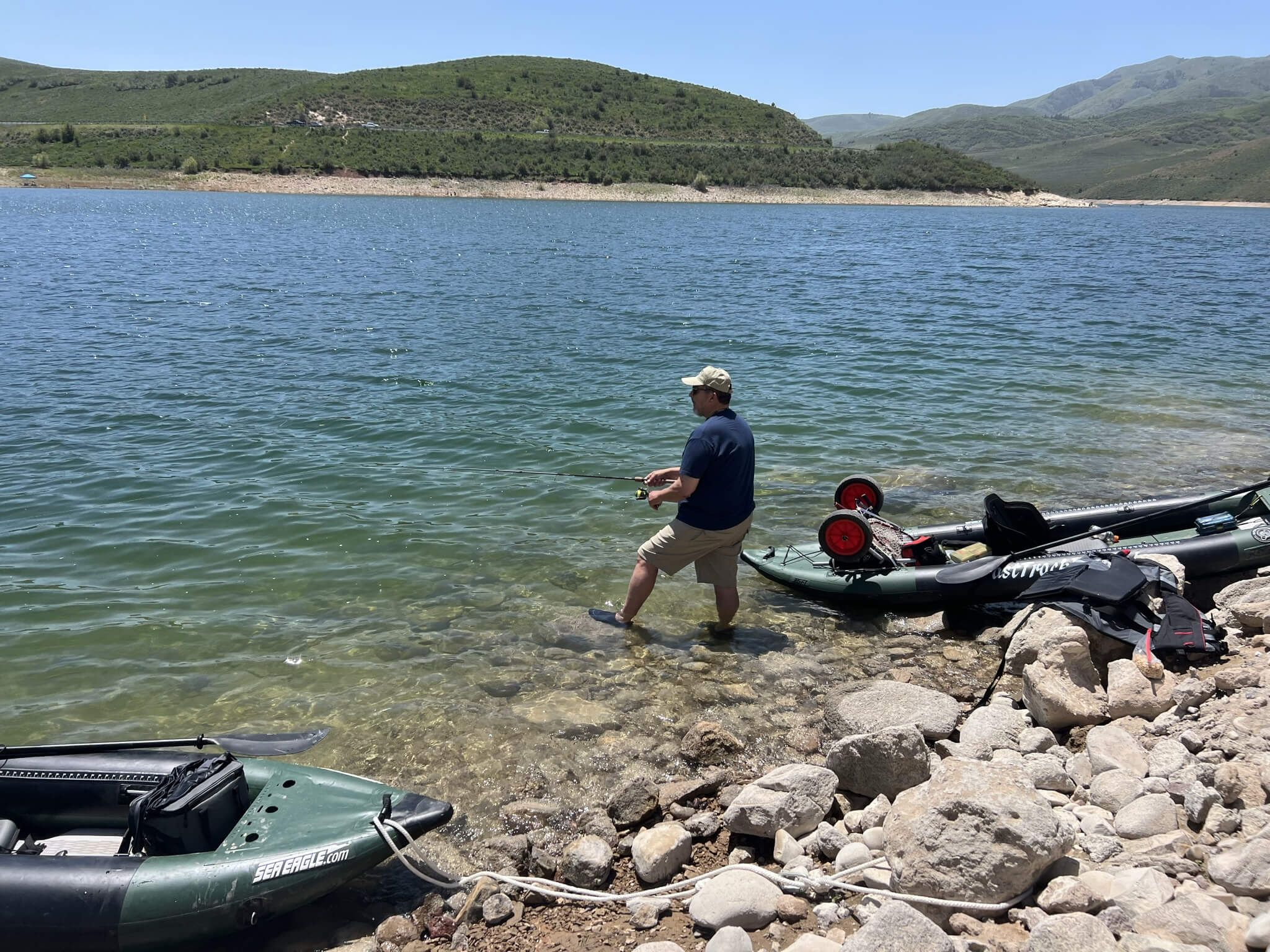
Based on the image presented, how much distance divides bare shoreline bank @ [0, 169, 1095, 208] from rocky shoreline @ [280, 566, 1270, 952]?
10507 cm

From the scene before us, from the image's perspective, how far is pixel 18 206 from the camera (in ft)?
211

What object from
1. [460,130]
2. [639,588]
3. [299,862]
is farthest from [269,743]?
[460,130]

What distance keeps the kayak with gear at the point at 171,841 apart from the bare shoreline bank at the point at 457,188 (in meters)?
105

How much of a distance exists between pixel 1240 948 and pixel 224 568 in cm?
862

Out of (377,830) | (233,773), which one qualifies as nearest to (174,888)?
(233,773)

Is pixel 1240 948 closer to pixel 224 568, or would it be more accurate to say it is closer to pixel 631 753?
pixel 631 753

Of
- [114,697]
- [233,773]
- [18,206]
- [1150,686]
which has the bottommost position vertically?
[114,697]

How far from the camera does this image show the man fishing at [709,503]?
6852 millimetres

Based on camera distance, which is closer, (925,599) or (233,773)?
(233,773)

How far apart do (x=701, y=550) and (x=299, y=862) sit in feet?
12.8

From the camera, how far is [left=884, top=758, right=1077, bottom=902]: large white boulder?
141 inches

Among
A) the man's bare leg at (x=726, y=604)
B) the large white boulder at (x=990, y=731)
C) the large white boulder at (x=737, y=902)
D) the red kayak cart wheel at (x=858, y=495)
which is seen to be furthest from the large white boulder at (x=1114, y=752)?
the red kayak cart wheel at (x=858, y=495)

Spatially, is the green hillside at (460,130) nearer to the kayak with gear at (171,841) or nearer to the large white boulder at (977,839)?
the kayak with gear at (171,841)

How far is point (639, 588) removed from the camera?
7586 millimetres
